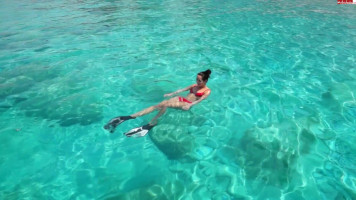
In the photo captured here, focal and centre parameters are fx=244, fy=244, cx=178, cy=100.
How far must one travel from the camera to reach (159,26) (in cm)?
1262

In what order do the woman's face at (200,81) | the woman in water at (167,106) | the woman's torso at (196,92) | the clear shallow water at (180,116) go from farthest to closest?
1. the woman's torso at (196,92)
2. the woman's face at (200,81)
3. the woman in water at (167,106)
4. the clear shallow water at (180,116)

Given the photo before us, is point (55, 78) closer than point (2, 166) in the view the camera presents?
No

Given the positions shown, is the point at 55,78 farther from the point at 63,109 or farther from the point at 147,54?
the point at 147,54

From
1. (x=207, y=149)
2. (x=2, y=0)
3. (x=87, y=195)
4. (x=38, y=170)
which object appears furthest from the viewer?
(x=2, y=0)

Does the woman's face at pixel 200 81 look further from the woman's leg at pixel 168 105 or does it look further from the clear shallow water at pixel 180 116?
the clear shallow water at pixel 180 116

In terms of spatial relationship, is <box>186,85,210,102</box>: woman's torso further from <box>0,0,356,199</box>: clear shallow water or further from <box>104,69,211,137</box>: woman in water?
<box>0,0,356,199</box>: clear shallow water

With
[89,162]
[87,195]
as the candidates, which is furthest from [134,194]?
[89,162]

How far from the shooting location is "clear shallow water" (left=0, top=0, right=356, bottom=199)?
12.4ft

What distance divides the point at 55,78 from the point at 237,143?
5.53 m

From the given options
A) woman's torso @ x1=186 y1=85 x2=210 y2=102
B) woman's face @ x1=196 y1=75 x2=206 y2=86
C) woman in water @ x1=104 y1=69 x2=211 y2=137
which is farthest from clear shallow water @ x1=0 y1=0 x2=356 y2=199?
woman's face @ x1=196 y1=75 x2=206 y2=86

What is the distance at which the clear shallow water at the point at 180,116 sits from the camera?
3768 millimetres

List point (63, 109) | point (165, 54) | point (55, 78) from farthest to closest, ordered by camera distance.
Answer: point (165, 54), point (55, 78), point (63, 109)

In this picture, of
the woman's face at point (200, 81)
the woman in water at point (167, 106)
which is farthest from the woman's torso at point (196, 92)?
the woman's face at point (200, 81)

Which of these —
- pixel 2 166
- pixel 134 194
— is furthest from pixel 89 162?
pixel 2 166
